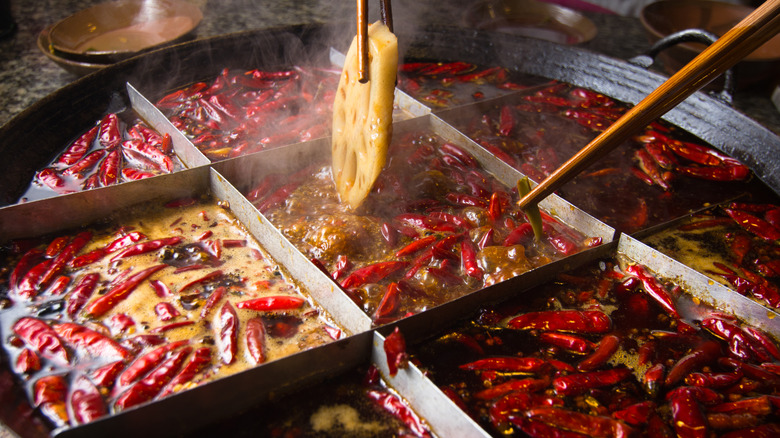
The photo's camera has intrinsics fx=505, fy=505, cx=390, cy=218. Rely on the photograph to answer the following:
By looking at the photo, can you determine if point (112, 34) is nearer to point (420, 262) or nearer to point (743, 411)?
point (420, 262)

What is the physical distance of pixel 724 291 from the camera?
7.86 feet

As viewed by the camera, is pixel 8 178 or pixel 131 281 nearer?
pixel 131 281

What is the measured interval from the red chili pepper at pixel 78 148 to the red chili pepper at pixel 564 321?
2.84m

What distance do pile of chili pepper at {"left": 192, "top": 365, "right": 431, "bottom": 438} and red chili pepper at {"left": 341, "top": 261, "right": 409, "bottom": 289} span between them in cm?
52

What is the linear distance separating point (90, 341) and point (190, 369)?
45 cm

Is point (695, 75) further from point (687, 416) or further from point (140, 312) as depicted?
point (140, 312)

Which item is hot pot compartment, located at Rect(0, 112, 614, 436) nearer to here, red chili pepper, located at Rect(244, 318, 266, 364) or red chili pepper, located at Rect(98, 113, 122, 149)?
red chili pepper, located at Rect(244, 318, 266, 364)

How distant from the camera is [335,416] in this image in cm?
191

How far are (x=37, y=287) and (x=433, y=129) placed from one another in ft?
8.73

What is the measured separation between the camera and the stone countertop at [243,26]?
451 centimetres

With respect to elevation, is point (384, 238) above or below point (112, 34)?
below

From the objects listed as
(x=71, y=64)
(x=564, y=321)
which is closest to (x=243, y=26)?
(x=71, y=64)

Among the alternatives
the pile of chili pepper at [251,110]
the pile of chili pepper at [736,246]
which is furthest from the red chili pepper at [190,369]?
the pile of chili pepper at [736,246]

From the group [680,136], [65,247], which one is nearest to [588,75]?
[680,136]
